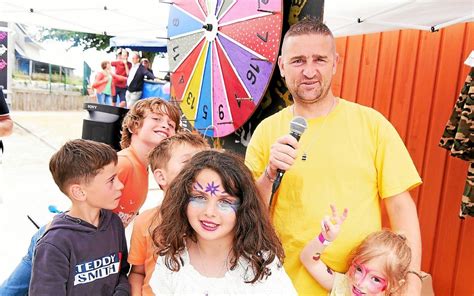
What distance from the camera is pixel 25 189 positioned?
20.2 feet

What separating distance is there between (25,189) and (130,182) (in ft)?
15.8

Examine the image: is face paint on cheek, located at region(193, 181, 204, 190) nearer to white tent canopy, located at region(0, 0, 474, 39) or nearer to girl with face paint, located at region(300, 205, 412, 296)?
girl with face paint, located at region(300, 205, 412, 296)

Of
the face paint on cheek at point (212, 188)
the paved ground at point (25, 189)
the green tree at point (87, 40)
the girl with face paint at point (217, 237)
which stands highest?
the green tree at point (87, 40)

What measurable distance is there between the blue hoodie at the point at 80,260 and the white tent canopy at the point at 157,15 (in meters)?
1.76

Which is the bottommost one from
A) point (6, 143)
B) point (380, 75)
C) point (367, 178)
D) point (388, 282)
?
point (6, 143)

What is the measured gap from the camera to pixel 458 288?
288 cm

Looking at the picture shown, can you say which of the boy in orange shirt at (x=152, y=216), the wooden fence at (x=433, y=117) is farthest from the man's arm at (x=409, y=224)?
the wooden fence at (x=433, y=117)

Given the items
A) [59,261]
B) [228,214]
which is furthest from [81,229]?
[228,214]

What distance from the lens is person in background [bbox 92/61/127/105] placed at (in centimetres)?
1069

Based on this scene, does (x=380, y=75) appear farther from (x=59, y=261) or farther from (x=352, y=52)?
(x=59, y=261)

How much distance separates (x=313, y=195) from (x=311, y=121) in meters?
0.28

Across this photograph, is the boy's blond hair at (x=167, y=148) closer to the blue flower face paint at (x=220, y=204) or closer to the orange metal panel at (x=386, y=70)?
the blue flower face paint at (x=220, y=204)

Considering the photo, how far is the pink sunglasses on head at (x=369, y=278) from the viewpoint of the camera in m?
1.58

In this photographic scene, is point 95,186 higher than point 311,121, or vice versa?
point 311,121
